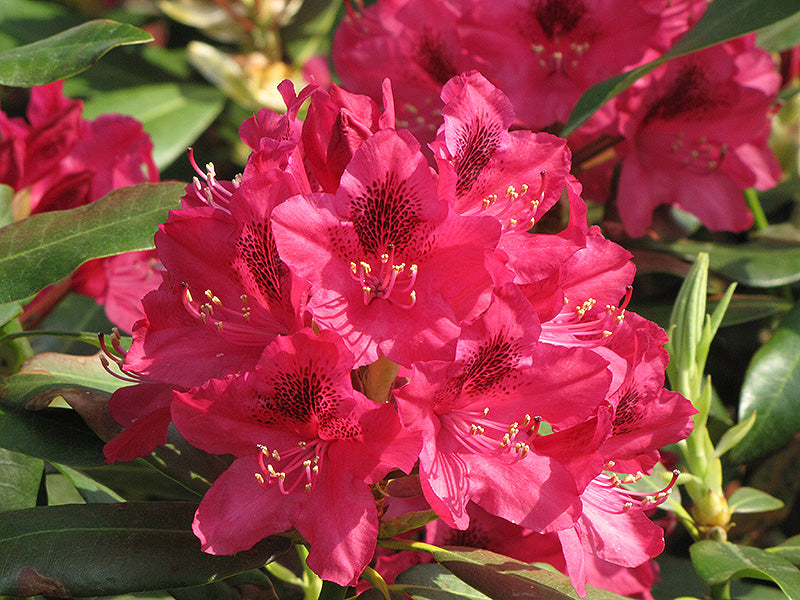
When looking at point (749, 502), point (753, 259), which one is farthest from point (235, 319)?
point (753, 259)

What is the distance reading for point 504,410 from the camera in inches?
31.1

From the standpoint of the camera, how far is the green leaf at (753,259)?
4.76ft

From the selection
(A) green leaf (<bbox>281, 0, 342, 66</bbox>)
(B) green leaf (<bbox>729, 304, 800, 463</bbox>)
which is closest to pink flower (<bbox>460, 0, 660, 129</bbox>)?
(B) green leaf (<bbox>729, 304, 800, 463</bbox>)

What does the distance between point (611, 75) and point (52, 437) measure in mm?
897

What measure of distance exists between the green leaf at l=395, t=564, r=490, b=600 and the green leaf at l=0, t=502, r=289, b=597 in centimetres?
14

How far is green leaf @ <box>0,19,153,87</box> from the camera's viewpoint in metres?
0.94

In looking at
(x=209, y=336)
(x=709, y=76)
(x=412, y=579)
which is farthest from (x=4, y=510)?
(x=709, y=76)

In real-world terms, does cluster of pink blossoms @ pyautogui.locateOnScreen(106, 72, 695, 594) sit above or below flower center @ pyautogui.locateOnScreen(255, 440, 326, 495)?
above

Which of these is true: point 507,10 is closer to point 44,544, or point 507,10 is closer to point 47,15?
point 44,544

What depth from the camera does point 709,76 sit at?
138 centimetres

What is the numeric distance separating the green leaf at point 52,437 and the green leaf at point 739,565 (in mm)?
646

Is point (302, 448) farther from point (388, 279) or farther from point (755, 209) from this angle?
point (755, 209)

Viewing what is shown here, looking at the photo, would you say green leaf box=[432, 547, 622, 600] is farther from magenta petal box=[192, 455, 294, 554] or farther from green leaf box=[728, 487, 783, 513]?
green leaf box=[728, 487, 783, 513]

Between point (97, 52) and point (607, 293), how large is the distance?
58cm
